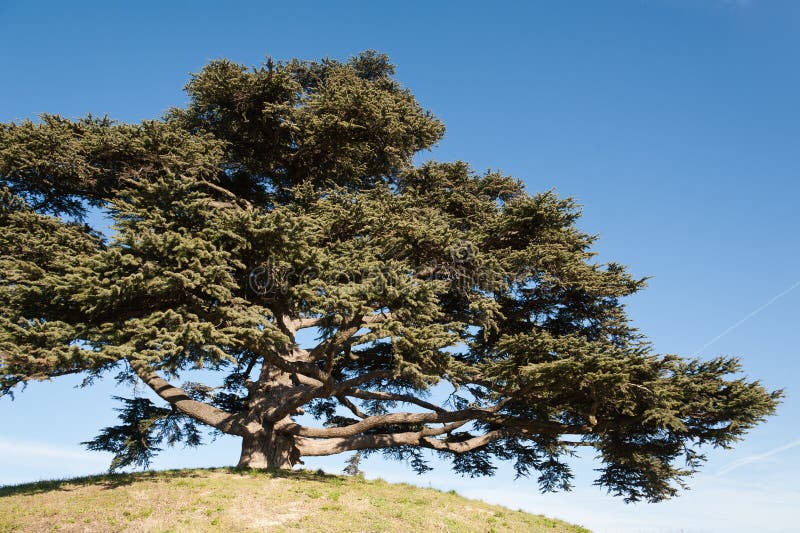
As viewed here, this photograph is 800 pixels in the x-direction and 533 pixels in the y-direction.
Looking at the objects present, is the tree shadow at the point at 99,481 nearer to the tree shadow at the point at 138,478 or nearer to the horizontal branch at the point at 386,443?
the tree shadow at the point at 138,478

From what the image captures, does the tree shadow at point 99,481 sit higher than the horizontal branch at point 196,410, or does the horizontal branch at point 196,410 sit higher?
the horizontal branch at point 196,410

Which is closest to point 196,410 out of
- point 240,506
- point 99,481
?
point 99,481

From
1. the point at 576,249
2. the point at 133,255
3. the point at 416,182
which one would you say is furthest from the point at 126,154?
the point at 576,249

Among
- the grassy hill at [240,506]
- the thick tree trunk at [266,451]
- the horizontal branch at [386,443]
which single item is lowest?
the grassy hill at [240,506]

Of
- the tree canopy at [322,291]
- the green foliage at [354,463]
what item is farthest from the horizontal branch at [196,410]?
the green foliage at [354,463]

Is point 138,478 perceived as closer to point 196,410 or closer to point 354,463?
point 196,410

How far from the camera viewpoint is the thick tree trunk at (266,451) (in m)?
17.1

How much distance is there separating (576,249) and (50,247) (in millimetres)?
15182

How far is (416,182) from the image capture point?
19.8 metres

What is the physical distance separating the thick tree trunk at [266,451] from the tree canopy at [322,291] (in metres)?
0.07

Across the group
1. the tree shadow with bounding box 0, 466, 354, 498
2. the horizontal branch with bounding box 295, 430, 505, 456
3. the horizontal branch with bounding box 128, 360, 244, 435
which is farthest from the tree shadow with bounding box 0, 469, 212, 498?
the horizontal branch with bounding box 295, 430, 505, 456

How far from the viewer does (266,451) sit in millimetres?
17266

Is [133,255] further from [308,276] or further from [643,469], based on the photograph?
[643,469]

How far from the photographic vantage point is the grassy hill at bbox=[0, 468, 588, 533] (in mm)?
12164
